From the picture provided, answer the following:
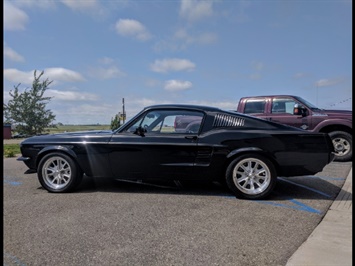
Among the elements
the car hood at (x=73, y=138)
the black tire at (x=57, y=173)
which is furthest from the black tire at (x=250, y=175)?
the black tire at (x=57, y=173)

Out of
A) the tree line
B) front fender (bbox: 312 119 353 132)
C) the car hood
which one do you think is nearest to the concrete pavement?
the car hood

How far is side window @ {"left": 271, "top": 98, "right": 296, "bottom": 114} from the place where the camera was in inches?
364

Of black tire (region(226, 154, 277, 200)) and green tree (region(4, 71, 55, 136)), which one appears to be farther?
green tree (region(4, 71, 55, 136))

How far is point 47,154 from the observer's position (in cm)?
501

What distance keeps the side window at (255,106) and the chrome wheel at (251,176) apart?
5116 millimetres

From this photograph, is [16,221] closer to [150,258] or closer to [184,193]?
[150,258]

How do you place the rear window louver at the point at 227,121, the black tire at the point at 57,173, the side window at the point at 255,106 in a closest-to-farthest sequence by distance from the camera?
the rear window louver at the point at 227,121
the black tire at the point at 57,173
the side window at the point at 255,106

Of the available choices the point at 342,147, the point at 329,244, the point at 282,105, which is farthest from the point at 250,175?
the point at 282,105

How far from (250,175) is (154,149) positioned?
1.50 meters

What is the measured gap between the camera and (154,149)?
474cm

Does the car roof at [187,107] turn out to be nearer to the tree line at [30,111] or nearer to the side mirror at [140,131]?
the side mirror at [140,131]

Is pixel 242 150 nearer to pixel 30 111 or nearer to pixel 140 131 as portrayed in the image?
pixel 140 131

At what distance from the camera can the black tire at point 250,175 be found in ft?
14.9

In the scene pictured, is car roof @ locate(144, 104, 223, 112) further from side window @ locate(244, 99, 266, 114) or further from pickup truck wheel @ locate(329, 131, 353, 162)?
pickup truck wheel @ locate(329, 131, 353, 162)
